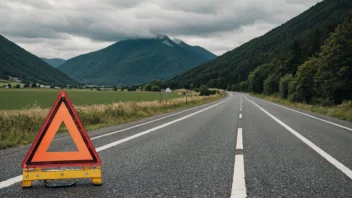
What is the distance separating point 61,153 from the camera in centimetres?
403

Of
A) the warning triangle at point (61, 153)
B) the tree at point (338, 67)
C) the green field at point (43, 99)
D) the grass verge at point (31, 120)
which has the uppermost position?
the tree at point (338, 67)

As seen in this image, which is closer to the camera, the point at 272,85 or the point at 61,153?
the point at 61,153

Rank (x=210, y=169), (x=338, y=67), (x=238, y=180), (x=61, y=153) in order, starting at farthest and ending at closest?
(x=338, y=67), (x=210, y=169), (x=238, y=180), (x=61, y=153)

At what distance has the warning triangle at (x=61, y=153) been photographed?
3.93 m

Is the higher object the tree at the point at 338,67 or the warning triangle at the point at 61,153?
the tree at the point at 338,67

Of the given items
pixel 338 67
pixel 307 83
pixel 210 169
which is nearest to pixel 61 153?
pixel 210 169

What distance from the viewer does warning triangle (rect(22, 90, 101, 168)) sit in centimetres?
393

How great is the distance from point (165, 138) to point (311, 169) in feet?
14.0

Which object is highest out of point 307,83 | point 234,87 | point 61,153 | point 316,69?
point 316,69

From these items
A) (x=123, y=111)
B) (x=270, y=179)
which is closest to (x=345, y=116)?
(x=123, y=111)

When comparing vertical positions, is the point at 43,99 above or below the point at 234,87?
below

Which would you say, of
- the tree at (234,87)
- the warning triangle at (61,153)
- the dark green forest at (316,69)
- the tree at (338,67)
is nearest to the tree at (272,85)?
the dark green forest at (316,69)

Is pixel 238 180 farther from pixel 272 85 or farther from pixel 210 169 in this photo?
pixel 272 85

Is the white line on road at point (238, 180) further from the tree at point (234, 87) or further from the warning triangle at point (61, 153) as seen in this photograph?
the tree at point (234, 87)
